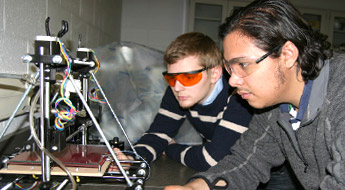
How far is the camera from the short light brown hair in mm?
1323

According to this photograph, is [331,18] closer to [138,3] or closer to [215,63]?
[138,3]

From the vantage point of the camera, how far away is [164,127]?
146 cm

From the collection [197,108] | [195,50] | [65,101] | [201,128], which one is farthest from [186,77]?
[65,101]

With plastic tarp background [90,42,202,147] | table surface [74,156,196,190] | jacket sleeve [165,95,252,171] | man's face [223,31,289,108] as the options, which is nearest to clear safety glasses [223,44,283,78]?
man's face [223,31,289,108]

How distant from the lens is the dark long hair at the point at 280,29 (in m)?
0.88

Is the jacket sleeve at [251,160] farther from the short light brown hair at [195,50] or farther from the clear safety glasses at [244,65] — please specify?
→ the short light brown hair at [195,50]

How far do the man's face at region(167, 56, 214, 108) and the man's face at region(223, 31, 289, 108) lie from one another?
0.36m

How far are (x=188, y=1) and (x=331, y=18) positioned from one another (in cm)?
266

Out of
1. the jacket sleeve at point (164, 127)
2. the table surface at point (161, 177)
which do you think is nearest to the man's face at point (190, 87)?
the jacket sleeve at point (164, 127)

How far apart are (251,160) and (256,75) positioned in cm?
35

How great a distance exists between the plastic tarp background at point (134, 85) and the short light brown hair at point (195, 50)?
0.40m

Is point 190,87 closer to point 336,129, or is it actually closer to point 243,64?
point 243,64

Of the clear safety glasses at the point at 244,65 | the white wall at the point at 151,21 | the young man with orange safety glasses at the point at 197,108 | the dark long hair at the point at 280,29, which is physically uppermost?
the white wall at the point at 151,21

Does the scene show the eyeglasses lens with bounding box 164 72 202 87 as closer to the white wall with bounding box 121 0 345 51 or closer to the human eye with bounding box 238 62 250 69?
the human eye with bounding box 238 62 250 69
